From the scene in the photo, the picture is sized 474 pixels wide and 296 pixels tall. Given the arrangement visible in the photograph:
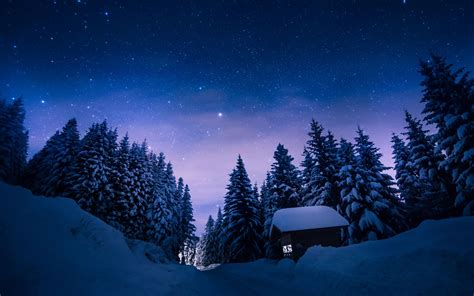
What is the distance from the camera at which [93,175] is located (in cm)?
2677

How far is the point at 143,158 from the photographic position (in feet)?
112

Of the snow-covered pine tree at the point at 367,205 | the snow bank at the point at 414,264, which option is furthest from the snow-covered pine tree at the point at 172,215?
the snow bank at the point at 414,264

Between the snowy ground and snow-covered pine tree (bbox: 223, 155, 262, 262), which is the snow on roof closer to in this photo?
snow-covered pine tree (bbox: 223, 155, 262, 262)

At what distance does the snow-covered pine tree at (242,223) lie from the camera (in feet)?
94.6

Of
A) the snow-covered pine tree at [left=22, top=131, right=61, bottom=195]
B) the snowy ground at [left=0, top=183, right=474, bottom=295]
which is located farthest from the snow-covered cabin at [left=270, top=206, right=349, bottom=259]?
the snow-covered pine tree at [left=22, top=131, right=61, bottom=195]

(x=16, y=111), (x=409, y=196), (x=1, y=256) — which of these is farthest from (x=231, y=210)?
(x=16, y=111)

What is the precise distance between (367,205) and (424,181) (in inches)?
253

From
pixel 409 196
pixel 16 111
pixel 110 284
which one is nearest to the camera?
pixel 110 284

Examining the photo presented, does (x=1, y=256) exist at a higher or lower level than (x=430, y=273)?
higher

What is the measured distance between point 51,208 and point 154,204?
88.0 feet

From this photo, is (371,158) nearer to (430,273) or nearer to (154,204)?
(430,273)

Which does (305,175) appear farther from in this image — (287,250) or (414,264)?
(414,264)

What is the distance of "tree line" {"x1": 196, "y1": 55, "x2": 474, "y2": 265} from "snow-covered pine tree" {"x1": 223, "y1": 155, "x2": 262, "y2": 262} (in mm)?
115

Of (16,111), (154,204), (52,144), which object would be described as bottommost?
(154,204)
